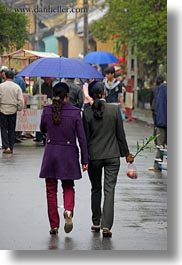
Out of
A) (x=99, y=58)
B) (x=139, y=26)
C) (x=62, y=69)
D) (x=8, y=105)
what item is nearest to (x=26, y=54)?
(x=8, y=105)

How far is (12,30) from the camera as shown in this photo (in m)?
21.0

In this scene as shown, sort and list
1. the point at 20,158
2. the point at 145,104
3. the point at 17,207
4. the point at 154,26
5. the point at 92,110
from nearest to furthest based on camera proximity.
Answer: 1. the point at 92,110
2. the point at 17,207
3. the point at 20,158
4. the point at 154,26
5. the point at 145,104

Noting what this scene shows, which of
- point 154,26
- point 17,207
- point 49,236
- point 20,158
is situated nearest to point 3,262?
point 49,236

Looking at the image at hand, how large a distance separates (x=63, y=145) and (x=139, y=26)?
80.2 ft

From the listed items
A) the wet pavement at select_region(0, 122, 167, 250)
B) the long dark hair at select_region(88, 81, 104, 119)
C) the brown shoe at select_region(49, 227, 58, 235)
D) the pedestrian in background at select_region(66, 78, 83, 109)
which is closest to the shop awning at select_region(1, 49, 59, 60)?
the pedestrian in background at select_region(66, 78, 83, 109)

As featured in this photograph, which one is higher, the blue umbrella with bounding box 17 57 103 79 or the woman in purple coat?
the blue umbrella with bounding box 17 57 103 79

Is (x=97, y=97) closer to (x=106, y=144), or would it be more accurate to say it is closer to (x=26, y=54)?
(x=106, y=144)

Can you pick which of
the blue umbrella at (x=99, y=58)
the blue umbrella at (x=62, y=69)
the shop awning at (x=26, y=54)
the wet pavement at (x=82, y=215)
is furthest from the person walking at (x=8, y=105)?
the blue umbrella at (x=99, y=58)

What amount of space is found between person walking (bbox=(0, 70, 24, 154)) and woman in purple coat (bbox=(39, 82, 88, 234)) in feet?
28.4

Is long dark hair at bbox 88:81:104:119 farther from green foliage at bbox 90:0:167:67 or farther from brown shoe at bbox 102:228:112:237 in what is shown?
green foliage at bbox 90:0:167:67

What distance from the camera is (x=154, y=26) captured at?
33125 mm

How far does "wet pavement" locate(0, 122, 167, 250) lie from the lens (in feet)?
33.8

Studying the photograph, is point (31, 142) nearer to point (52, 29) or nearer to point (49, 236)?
point (49, 236)

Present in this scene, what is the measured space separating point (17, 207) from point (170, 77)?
12.2 feet
